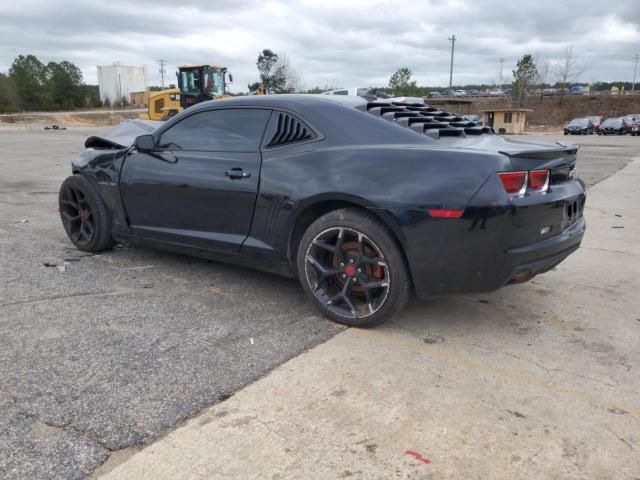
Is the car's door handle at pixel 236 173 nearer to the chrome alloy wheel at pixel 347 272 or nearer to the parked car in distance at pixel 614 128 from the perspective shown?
the chrome alloy wheel at pixel 347 272

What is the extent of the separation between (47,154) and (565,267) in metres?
16.5

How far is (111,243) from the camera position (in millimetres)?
5004

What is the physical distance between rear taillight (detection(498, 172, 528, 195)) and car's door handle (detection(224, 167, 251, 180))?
1.69 meters

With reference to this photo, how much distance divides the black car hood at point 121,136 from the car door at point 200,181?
405mm

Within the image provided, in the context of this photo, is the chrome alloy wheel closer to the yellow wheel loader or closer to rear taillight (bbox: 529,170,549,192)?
rear taillight (bbox: 529,170,549,192)

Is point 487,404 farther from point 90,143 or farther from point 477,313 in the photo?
point 90,143

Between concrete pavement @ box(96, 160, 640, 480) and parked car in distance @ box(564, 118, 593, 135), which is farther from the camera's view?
parked car in distance @ box(564, 118, 593, 135)

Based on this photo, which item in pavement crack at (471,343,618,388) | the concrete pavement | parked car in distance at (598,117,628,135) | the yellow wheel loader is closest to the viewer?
the concrete pavement

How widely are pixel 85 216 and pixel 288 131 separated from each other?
7.91ft

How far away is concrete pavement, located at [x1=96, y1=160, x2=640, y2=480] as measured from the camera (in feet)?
6.98

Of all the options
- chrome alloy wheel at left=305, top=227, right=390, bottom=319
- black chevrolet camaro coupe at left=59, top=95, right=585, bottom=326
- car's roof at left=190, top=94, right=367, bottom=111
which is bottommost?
chrome alloy wheel at left=305, top=227, right=390, bottom=319

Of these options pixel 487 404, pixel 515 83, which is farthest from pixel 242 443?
pixel 515 83

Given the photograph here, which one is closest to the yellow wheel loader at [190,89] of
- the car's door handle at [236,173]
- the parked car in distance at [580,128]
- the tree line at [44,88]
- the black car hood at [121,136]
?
the black car hood at [121,136]

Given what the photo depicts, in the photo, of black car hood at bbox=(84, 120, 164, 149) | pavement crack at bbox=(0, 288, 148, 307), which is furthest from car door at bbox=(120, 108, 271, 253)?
pavement crack at bbox=(0, 288, 148, 307)
